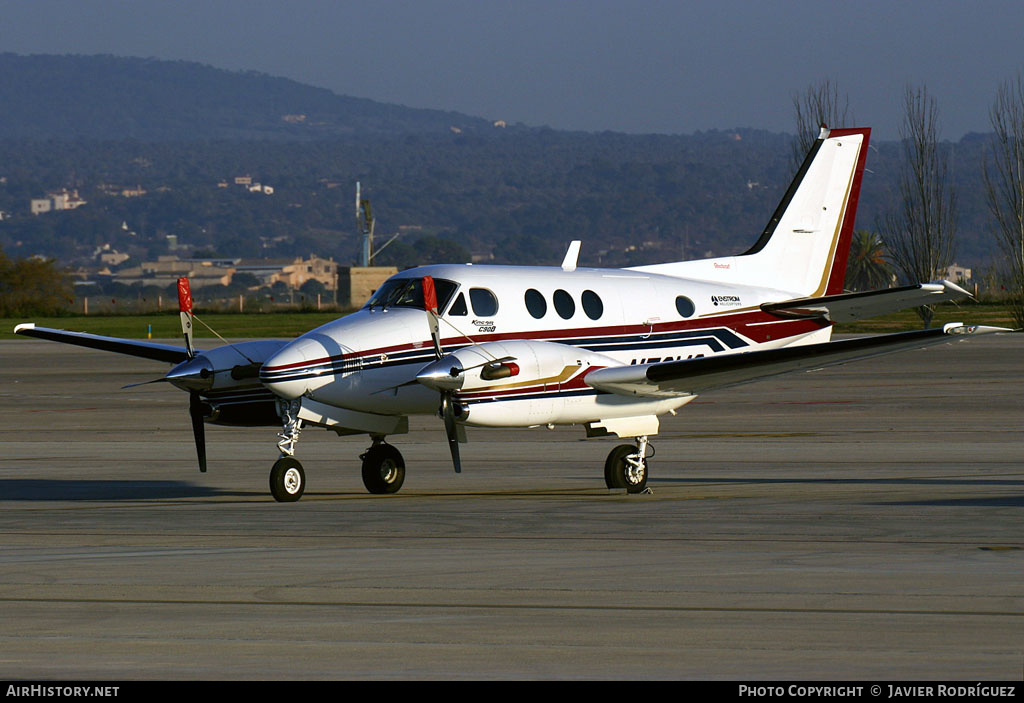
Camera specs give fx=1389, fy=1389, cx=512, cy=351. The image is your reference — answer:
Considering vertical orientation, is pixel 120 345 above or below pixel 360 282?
above

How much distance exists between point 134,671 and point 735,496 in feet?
33.8

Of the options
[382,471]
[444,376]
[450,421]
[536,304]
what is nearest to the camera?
[444,376]

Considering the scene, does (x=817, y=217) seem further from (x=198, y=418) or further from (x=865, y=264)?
(x=865, y=264)

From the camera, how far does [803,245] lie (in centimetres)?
2273

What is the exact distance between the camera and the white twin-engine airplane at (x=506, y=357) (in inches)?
674

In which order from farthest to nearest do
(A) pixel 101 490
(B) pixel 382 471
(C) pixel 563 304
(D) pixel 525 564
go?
1. (A) pixel 101 490
2. (C) pixel 563 304
3. (B) pixel 382 471
4. (D) pixel 525 564

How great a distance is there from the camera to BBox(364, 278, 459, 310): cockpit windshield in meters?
18.2

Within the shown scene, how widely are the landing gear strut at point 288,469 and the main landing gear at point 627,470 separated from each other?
4097 mm

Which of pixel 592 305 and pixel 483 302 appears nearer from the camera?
pixel 483 302

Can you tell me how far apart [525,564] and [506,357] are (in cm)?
498

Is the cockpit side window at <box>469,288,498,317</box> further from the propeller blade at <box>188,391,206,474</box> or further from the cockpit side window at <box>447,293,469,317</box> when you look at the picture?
the propeller blade at <box>188,391,206,474</box>

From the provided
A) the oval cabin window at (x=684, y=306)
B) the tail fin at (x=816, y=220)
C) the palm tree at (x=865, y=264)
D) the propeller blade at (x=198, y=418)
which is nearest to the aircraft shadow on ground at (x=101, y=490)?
the propeller blade at (x=198, y=418)

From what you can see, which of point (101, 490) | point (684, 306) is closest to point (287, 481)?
point (101, 490)

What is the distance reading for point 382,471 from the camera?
741 inches
